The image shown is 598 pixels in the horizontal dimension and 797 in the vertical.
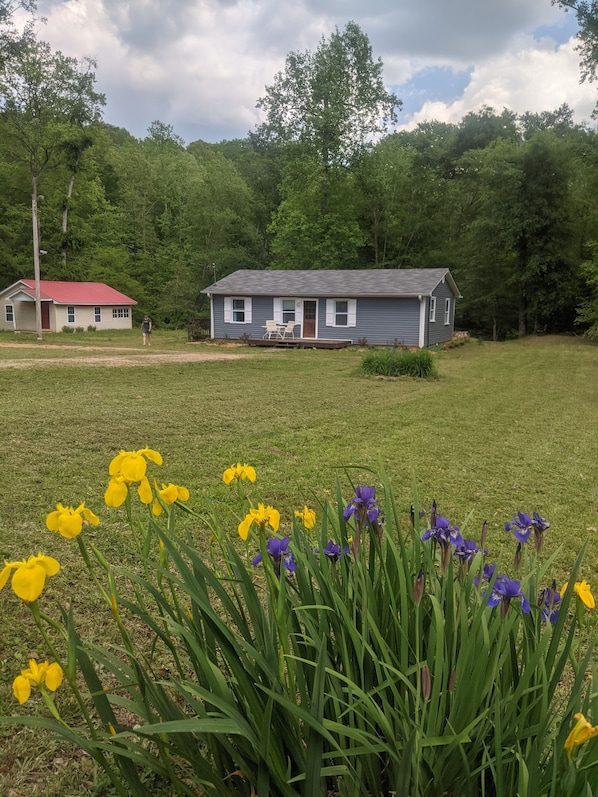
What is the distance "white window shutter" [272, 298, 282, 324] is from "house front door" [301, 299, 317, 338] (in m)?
0.97

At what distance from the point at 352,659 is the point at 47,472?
4141mm

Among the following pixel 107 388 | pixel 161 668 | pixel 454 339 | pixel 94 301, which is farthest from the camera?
pixel 94 301

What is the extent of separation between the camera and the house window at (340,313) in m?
21.7

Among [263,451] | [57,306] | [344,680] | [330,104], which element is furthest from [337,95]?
[344,680]

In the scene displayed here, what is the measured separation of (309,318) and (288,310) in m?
0.90

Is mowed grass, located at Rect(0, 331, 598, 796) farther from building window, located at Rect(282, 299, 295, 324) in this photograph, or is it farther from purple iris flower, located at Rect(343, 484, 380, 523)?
building window, located at Rect(282, 299, 295, 324)

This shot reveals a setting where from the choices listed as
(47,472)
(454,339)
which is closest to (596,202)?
(454,339)

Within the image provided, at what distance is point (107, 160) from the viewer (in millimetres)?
39844

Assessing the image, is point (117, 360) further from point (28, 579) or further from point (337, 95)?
point (337, 95)

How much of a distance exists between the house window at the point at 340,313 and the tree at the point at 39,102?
38.2 feet

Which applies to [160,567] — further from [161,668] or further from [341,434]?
[341,434]

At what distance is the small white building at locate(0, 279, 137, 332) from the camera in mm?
27547

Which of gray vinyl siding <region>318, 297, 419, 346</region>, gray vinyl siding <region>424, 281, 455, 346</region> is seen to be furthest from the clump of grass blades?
gray vinyl siding <region>424, 281, 455, 346</region>

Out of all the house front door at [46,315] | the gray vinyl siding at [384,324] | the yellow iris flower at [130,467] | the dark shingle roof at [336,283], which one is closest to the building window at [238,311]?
the dark shingle roof at [336,283]
